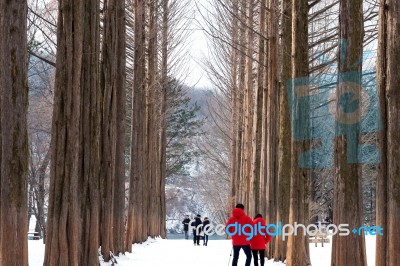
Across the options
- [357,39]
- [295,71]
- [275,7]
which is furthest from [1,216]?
[275,7]

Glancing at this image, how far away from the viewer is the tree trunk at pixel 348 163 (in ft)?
28.9

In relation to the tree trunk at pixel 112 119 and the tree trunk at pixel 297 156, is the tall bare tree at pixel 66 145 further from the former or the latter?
the tree trunk at pixel 297 156

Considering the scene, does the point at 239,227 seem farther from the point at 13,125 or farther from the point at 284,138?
the point at 13,125

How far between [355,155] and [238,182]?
26.4m

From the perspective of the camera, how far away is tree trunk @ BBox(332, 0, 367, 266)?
8.80m

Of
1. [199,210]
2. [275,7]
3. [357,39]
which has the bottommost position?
[199,210]

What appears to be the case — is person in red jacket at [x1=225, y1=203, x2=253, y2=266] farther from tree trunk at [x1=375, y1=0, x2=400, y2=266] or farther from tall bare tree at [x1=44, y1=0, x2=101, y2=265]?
tree trunk at [x1=375, y1=0, x2=400, y2=266]

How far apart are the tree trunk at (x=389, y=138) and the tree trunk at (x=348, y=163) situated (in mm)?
366

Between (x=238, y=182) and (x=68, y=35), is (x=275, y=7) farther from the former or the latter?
(x=238, y=182)

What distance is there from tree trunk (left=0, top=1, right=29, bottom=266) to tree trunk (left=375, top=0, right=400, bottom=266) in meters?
4.70

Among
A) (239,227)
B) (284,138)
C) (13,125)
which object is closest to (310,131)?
(284,138)

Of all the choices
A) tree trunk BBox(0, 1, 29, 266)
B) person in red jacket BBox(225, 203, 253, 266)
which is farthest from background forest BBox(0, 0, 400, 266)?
person in red jacket BBox(225, 203, 253, 266)

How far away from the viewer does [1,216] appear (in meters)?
7.82

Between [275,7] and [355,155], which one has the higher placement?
[275,7]
